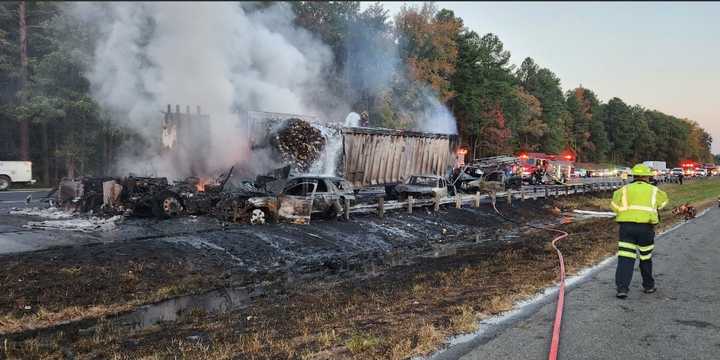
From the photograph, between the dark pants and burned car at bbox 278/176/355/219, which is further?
burned car at bbox 278/176/355/219

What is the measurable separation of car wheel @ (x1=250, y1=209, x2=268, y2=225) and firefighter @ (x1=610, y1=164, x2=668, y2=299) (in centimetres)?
839

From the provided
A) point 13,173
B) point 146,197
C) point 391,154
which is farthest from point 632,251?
point 13,173

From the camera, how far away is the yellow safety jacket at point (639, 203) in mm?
6762

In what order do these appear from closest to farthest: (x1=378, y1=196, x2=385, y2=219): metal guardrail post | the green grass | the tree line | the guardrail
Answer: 1. the guardrail
2. (x1=378, y1=196, x2=385, y2=219): metal guardrail post
3. the tree line
4. the green grass

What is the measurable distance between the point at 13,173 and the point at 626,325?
92.4ft

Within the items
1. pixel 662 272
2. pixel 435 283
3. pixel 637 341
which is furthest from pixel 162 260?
pixel 662 272

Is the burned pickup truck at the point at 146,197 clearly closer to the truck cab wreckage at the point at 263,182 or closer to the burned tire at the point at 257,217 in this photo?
the truck cab wreckage at the point at 263,182

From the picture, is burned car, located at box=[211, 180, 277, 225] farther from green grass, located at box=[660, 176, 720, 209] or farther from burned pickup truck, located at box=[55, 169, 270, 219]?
green grass, located at box=[660, 176, 720, 209]

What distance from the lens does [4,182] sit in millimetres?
24672

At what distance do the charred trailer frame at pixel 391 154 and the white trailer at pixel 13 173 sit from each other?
1767 centimetres

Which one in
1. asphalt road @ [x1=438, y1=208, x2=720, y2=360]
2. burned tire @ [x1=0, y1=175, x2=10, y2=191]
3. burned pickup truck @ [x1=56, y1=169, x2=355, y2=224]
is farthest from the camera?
burned tire @ [x1=0, y1=175, x2=10, y2=191]

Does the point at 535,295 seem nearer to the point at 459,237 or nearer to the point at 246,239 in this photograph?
the point at 246,239

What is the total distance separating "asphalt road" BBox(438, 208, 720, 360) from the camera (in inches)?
188

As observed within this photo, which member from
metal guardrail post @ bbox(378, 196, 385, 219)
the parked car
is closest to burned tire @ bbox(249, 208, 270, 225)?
metal guardrail post @ bbox(378, 196, 385, 219)
